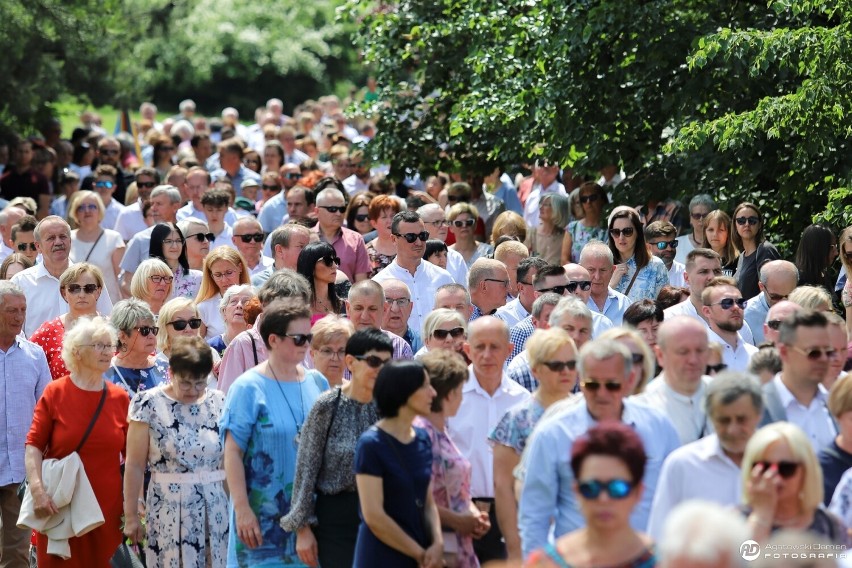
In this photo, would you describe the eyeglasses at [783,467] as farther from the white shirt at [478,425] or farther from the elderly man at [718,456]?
the white shirt at [478,425]

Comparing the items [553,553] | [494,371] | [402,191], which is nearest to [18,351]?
[494,371]

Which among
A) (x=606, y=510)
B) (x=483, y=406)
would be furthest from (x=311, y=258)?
(x=606, y=510)

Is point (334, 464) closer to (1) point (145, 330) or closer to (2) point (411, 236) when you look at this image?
(1) point (145, 330)

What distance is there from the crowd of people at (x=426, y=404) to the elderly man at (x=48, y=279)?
19mm

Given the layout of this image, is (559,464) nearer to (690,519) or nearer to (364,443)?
(364,443)

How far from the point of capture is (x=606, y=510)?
18.5ft

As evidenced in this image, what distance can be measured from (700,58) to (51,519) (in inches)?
260

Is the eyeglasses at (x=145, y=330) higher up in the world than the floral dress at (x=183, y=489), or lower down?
higher up

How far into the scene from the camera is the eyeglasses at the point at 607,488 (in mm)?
5664

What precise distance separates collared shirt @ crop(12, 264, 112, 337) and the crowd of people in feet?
0.06

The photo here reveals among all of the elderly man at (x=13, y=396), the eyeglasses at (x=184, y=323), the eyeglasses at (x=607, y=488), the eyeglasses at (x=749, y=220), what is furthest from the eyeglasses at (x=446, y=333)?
the eyeglasses at (x=749, y=220)

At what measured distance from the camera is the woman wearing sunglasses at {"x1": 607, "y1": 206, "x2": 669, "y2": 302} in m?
12.4

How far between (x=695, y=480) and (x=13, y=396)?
17.4 feet

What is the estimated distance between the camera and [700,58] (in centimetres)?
1279
